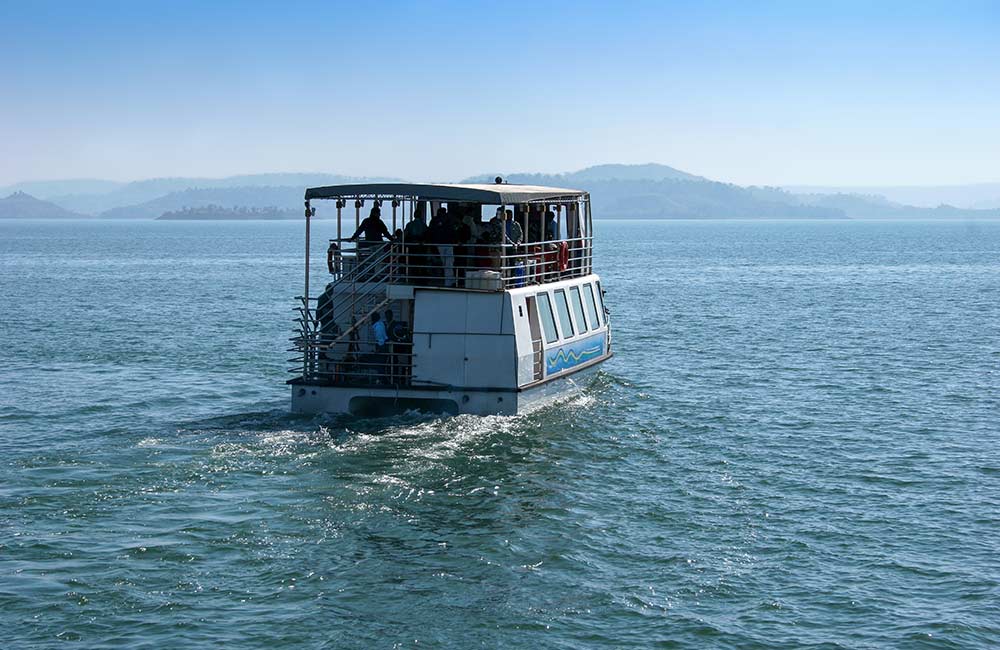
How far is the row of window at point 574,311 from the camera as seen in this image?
3061cm

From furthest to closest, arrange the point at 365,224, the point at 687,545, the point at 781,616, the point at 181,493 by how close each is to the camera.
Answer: the point at 365,224 → the point at 181,493 → the point at 687,545 → the point at 781,616

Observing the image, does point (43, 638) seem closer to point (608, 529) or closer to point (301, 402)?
point (608, 529)

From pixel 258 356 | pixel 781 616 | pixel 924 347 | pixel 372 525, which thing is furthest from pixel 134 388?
pixel 924 347

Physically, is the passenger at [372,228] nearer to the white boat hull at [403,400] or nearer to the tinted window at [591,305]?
the white boat hull at [403,400]

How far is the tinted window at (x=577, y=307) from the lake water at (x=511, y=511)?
2.22 meters

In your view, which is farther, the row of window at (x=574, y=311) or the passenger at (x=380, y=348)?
the row of window at (x=574, y=311)

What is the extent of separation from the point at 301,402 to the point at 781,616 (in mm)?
14221

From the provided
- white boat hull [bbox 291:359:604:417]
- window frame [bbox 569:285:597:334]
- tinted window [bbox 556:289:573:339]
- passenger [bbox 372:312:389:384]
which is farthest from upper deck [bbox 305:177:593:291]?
white boat hull [bbox 291:359:604:417]

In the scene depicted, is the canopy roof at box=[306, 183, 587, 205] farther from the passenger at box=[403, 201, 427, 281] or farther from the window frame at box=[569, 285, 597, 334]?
the window frame at box=[569, 285, 597, 334]

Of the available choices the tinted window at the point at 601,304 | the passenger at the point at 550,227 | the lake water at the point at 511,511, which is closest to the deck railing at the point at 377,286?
the lake water at the point at 511,511

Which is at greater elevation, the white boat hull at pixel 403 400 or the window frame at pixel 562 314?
the window frame at pixel 562 314

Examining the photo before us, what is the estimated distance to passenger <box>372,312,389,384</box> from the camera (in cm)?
2783

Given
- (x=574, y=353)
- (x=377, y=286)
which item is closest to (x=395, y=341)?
(x=377, y=286)

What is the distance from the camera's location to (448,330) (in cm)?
2784
